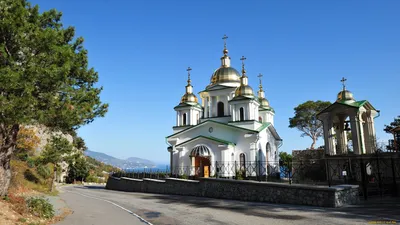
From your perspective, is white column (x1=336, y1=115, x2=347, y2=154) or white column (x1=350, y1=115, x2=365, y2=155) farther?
white column (x1=336, y1=115, x2=347, y2=154)

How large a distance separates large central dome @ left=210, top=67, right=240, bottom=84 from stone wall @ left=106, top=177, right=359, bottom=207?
14.5 meters

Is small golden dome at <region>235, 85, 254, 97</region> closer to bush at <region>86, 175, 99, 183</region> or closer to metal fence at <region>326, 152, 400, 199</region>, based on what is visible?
metal fence at <region>326, 152, 400, 199</region>

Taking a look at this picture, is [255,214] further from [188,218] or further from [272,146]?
[272,146]

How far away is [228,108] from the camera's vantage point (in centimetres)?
3200

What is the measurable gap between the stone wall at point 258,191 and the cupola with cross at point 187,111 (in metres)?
9.55

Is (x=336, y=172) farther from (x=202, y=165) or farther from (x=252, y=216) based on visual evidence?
(x=252, y=216)

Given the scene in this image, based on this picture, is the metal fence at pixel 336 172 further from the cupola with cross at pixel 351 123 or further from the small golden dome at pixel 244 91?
the small golden dome at pixel 244 91

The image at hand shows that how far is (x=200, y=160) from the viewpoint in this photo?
27.5 metres

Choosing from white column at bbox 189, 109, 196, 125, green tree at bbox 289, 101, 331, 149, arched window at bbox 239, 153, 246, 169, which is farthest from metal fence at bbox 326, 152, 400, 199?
green tree at bbox 289, 101, 331, 149

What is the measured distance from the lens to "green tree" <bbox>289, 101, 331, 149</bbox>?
42263 mm

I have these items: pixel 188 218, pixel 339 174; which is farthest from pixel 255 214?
pixel 339 174

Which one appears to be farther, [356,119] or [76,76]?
[356,119]

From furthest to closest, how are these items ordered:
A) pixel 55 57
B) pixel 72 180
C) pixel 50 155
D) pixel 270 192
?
pixel 72 180 → pixel 50 155 → pixel 270 192 → pixel 55 57

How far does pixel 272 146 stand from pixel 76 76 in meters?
26.4
